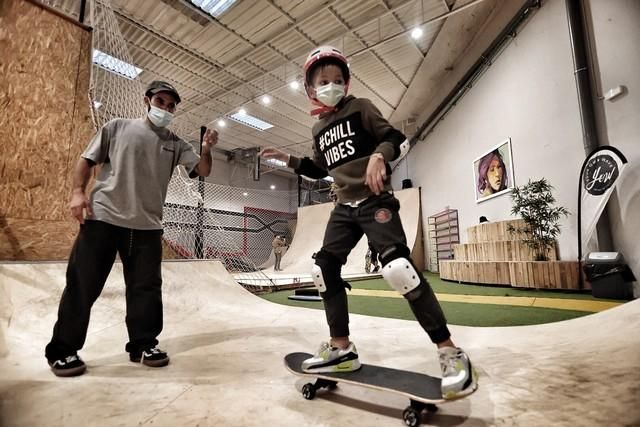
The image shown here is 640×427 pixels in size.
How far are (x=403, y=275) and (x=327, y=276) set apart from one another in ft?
1.13

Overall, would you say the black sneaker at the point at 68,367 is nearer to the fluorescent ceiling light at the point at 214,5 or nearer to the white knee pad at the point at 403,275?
the white knee pad at the point at 403,275

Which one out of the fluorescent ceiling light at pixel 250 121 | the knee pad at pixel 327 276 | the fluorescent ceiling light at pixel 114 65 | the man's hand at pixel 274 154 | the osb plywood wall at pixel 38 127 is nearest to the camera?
the knee pad at pixel 327 276

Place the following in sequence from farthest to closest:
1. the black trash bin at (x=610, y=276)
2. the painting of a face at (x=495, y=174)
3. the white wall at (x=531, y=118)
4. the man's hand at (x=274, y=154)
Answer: the painting of a face at (x=495, y=174), the white wall at (x=531, y=118), the black trash bin at (x=610, y=276), the man's hand at (x=274, y=154)

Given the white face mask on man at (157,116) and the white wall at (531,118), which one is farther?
the white wall at (531,118)

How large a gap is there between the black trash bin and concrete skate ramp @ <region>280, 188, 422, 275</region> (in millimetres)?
5900

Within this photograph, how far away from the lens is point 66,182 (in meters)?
2.71

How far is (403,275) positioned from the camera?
1.11 meters

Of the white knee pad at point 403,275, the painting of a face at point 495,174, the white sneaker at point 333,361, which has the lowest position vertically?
the white sneaker at point 333,361

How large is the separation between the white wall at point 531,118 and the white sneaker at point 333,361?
4.75 m

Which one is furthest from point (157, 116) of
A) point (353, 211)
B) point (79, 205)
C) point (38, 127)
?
point (38, 127)

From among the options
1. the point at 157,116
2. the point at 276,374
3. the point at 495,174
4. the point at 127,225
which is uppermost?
the point at 495,174

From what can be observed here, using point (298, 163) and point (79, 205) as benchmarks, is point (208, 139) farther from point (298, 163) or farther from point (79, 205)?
point (79, 205)

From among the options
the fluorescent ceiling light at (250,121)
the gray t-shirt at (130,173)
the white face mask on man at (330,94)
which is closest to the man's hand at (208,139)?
the gray t-shirt at (130,173)

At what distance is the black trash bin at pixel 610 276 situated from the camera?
10.8ft
